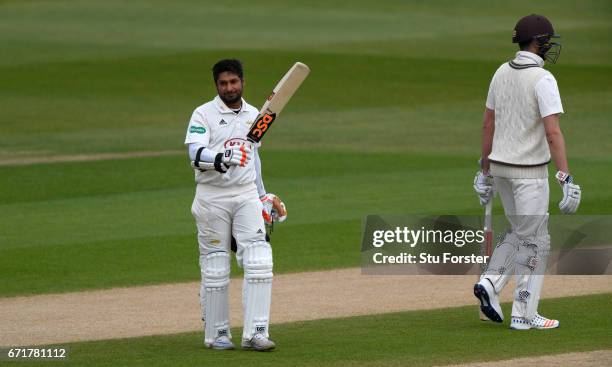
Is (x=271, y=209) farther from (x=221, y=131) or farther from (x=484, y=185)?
(x=484, y=185)

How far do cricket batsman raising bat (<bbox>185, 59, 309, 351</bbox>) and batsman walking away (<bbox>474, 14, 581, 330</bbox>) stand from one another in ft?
5.27

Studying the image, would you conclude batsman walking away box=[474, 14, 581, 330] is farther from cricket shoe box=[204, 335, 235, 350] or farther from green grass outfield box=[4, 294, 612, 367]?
cricket shoe box=[204, 335, 235, 350]

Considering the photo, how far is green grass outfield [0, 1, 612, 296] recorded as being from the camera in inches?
568

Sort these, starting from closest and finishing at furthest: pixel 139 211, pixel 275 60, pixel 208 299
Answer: pixel 208 299 → pixel 139 211 → pixel 275 60

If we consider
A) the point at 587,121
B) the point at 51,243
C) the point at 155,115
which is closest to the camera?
the point at 51,243

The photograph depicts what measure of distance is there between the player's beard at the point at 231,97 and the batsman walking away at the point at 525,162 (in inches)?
72.4

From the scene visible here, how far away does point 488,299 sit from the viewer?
31.4ft

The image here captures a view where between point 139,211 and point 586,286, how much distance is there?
20.8 feet

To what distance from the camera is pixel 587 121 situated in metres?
25.8

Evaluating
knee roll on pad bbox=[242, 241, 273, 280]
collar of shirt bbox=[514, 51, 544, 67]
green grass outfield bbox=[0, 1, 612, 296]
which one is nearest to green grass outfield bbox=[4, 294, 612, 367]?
knee roll on pad bbox=[242, 241, 273, 280]

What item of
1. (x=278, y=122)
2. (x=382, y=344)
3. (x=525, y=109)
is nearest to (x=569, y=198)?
(x=525, y=109)

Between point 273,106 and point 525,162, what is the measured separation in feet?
5.72

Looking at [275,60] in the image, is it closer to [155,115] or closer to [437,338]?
[155,115]

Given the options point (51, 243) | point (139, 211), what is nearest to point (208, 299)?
point (51, 243)
